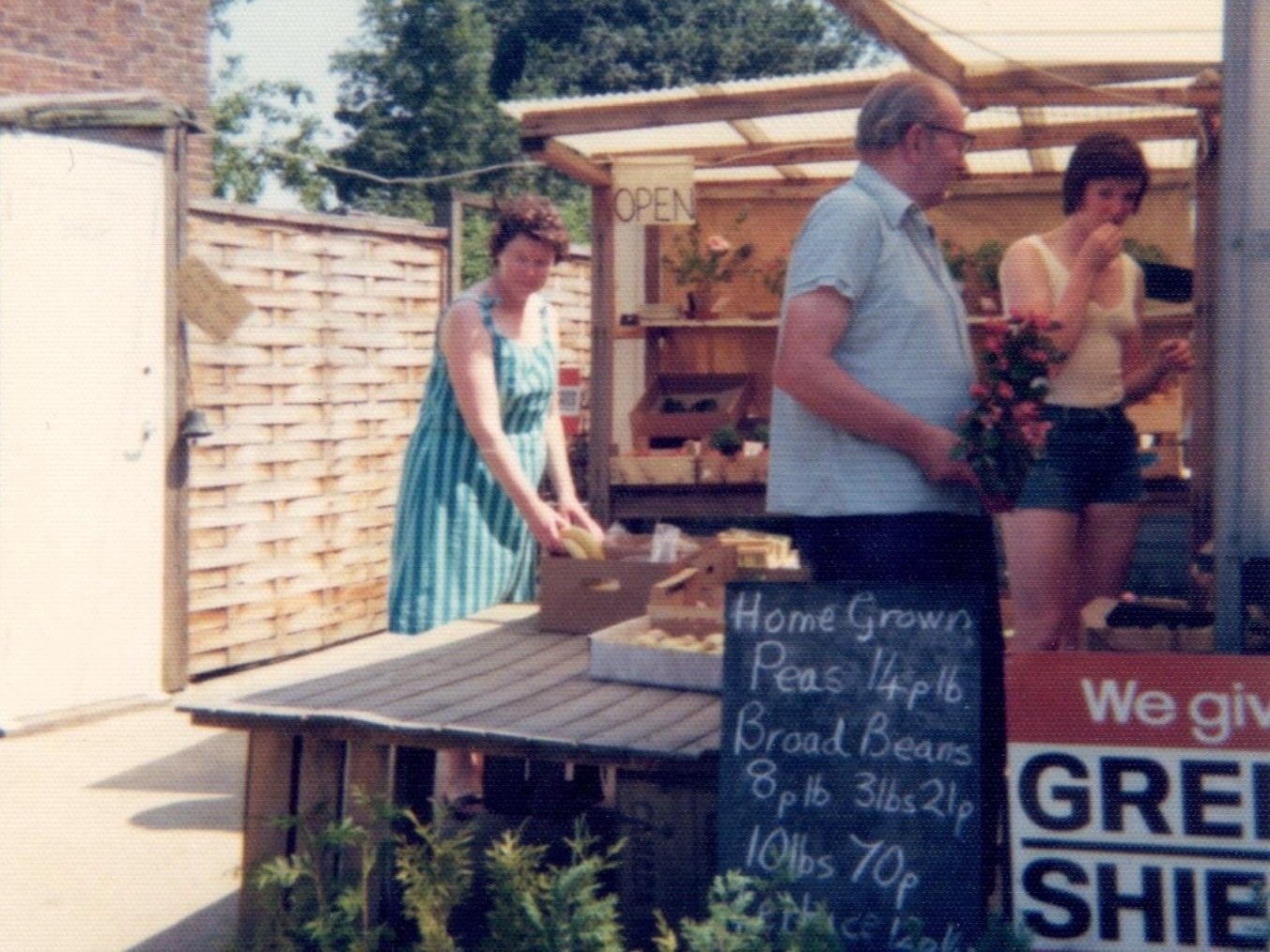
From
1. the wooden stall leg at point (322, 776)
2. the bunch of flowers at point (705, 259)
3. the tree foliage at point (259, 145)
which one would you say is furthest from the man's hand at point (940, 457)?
the tree foliage at point (259, 145)

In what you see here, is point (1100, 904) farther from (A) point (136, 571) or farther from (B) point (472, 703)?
(A) point (136, 571)

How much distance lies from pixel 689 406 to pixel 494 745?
14.8ft

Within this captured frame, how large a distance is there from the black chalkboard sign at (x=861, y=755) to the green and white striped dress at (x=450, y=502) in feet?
5.21

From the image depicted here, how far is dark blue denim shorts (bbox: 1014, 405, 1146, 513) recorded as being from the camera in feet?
13.5

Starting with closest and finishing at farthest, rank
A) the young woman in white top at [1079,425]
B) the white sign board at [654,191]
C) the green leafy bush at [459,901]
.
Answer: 1. the green leafy bush at [459,901]
2. the young woman in white top at [1079,425]
3. the white sign board at [654,191]

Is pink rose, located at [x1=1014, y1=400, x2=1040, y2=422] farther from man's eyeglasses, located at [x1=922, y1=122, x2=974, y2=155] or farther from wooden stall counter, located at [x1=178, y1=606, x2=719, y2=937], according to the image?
wooden stall counter, located at [x1=178, y1=606, x2=719, y2=937]

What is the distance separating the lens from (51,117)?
5.79 m

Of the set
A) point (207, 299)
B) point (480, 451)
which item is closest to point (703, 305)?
point (207, 299)

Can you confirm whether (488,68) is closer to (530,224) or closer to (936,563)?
(530,224)

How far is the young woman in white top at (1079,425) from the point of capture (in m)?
4.09

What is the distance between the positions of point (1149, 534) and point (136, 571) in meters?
4.02

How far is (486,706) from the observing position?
323 centimetres

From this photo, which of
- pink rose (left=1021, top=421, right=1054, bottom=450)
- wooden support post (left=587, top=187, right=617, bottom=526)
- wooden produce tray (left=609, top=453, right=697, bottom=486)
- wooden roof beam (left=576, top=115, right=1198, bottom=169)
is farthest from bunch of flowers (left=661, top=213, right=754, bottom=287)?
pink rose (left=1021, top=421, right=1054, bottom=450)

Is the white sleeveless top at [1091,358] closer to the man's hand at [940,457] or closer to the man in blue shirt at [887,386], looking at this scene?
the man in blue shirt at [887,386]
